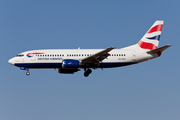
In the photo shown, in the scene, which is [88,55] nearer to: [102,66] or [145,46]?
[102,66]

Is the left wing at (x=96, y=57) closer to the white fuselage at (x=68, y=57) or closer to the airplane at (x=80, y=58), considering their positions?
the airplane at (x=80, y=58)

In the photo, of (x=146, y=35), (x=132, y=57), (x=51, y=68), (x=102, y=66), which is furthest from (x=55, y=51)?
(x=146, y=35)

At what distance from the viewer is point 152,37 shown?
2002 inches

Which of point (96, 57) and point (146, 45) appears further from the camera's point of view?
point (146, 45)

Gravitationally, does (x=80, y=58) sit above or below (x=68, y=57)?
below

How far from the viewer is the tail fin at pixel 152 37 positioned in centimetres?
5006

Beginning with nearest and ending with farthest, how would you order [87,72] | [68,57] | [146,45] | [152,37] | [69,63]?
[69,63]
[68,57]
[87,72]
[146,45]
[152,37]

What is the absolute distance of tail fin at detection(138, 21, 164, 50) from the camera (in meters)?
50.1

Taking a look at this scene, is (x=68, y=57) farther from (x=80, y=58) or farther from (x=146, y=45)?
(x=146, y=45)

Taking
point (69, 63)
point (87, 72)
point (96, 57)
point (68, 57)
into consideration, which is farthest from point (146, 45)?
point (69, 63)

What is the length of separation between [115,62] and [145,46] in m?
6.67

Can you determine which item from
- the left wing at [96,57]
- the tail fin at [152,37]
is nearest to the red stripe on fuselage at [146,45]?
the tail fin at [152,37]

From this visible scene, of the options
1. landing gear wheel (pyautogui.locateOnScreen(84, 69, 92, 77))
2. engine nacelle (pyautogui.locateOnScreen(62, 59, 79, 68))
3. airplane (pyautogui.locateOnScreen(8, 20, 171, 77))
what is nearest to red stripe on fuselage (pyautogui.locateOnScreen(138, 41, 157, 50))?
airplane (pyautogui.locateOnScreen(8, 20, 171, 77))

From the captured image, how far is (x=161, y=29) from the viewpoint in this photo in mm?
51344
